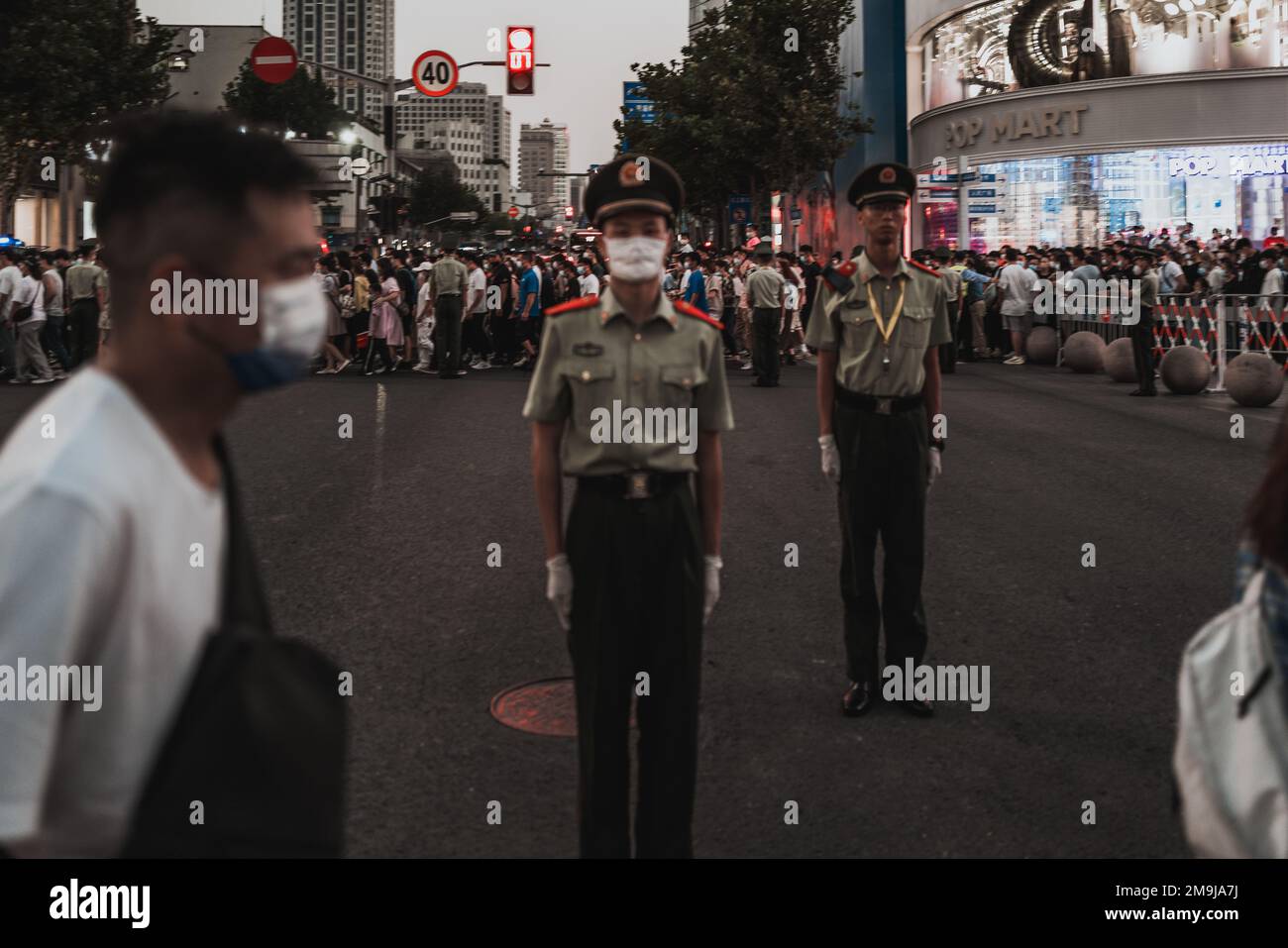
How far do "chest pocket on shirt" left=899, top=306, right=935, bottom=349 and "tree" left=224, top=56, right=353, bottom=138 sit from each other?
78.5 m

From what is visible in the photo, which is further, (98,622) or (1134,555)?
(1134,555)

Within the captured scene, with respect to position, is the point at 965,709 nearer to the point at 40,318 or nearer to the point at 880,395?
the point at 880,395

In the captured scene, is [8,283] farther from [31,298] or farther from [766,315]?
[766,315]

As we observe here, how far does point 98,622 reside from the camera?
1513 millimetres

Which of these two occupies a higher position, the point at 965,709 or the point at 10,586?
the point at 10,586

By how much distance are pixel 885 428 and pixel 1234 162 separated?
3241cm

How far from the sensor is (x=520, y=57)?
2434cm

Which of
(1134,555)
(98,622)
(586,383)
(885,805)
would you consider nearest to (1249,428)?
(1134,555)

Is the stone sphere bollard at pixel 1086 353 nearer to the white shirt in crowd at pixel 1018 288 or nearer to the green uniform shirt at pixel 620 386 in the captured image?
the white shirt in crowd at pixel 1018 288

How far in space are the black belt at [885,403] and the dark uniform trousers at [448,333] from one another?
15.7 metres

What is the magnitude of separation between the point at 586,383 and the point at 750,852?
162 cm

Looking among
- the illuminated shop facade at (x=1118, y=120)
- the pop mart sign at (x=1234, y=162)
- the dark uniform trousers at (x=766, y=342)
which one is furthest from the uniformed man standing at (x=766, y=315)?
the pop mart sign at (x=1234, y=162)

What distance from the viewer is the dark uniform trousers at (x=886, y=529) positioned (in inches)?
219

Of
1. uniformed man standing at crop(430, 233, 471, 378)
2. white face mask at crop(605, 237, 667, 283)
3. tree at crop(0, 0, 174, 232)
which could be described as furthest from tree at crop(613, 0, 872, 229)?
white face mask at crop(605, 237, 667, 283)
